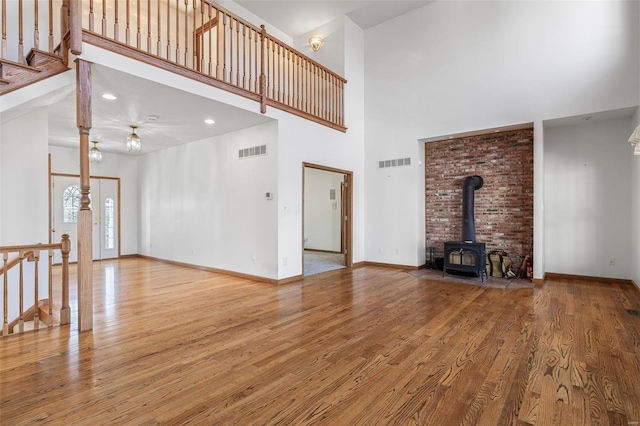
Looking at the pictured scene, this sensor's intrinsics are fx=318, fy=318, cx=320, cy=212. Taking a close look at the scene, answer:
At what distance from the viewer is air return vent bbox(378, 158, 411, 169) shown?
22.0ft

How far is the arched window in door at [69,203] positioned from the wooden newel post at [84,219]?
509 cm

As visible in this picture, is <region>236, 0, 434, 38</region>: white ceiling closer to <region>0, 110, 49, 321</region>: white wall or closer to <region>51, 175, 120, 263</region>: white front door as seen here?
<region>0, 110, 49, 321</region>: white wall

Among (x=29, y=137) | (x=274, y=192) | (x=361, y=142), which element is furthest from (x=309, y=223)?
(x=29, y=137)

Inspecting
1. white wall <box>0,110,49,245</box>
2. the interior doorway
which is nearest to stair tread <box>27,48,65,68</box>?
white wall <box>0,110,49,245</box>

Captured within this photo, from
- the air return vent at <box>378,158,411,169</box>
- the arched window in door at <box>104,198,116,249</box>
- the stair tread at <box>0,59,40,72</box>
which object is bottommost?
the arched window in door at <box>104,198,116,249</box>

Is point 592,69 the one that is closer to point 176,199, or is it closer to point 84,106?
point 84,106

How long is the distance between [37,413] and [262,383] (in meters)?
1.32

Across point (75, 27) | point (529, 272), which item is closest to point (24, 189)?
point (75, 27)

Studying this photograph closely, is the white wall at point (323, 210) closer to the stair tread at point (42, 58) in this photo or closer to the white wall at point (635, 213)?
the white wall at point (635, 213)

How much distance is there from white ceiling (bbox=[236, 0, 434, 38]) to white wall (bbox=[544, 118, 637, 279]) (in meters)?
3.87

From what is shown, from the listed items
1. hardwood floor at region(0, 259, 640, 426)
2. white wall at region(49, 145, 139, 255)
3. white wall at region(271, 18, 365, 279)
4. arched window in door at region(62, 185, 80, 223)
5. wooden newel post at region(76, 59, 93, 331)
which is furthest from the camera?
white wall at region(49, 145, 139, 255)

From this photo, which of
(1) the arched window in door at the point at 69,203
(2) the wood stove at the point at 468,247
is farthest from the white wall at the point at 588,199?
(1) the arched window in door at the point at 69,203

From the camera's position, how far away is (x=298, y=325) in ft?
11.1

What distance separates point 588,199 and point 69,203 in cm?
1064
